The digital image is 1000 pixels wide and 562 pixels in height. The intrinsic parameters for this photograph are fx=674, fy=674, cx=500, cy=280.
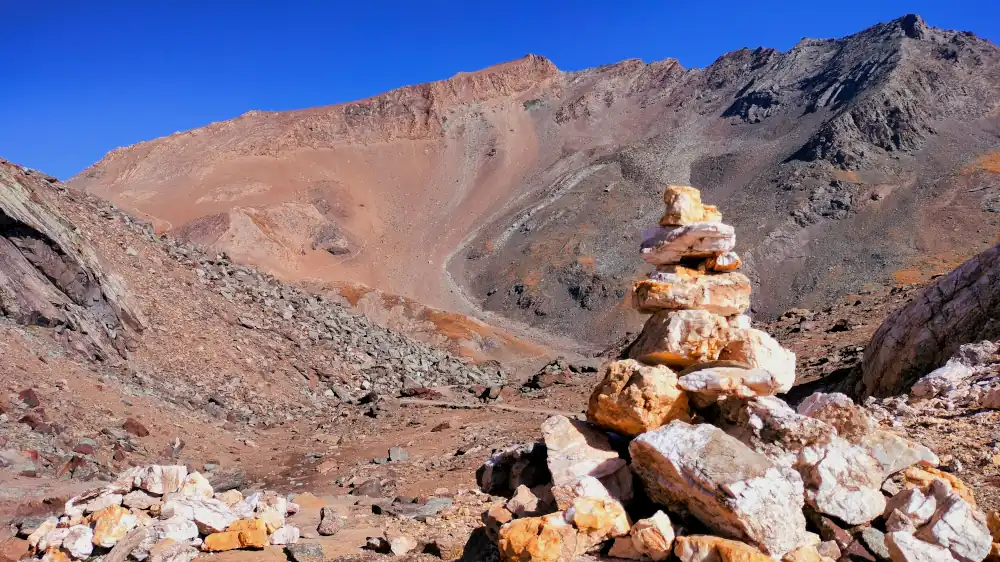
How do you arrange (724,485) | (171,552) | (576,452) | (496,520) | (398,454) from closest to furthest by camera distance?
(724,485), (496,520), (576,452), (171,552), (398,454)

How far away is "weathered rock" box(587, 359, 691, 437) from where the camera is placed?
6402 millimetres

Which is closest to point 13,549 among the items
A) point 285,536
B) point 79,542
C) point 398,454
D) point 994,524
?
point 79,542

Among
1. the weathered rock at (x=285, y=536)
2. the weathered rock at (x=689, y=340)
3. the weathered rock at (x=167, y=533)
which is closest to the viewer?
the weathered rock at (x=689, y=340)

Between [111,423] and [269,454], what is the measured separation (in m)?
3.45

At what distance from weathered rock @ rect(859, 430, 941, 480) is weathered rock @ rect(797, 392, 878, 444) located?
0.08 metres

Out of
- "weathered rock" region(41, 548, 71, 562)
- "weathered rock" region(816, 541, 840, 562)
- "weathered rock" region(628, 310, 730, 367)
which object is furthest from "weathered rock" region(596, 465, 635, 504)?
"weathered rock" region(41, 548, 71, 562)

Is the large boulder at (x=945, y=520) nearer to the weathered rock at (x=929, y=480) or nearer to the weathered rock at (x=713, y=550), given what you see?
the weathered rock at (x=929, y=480)

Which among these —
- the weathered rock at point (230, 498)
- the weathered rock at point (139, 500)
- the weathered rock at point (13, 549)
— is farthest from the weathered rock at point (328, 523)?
the weathered rock at point (13, 549)

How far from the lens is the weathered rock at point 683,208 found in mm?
7820

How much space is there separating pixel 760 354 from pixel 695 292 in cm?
100

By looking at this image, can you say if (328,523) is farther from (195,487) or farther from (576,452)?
(576,452)

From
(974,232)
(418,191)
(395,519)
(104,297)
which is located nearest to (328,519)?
(395,519)

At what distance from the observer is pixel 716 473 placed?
5.34m

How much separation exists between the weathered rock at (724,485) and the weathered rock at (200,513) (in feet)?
16.5
